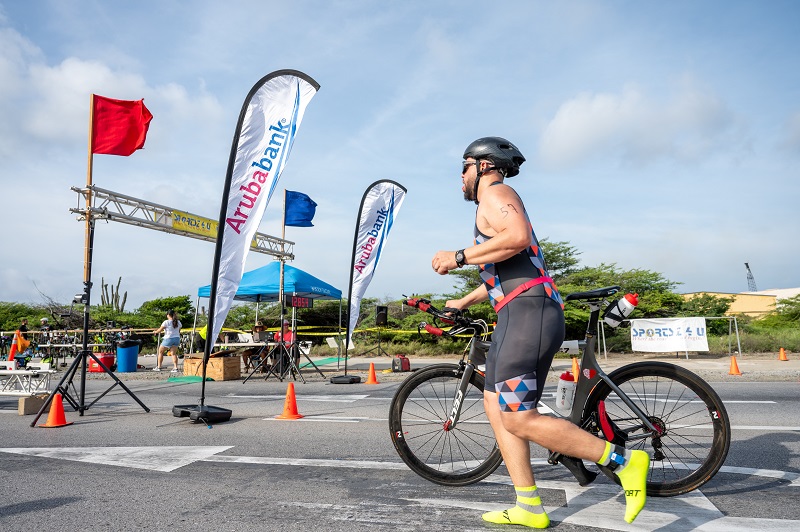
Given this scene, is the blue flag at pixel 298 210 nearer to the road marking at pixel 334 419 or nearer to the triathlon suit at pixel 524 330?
the road marking at pixel 334 419

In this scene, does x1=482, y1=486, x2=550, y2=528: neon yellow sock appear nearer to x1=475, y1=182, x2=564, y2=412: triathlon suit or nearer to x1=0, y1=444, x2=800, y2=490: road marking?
x1=475, y1=182, x2=564, y2=412: triathlon suit

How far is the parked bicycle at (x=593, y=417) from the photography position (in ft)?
10.6

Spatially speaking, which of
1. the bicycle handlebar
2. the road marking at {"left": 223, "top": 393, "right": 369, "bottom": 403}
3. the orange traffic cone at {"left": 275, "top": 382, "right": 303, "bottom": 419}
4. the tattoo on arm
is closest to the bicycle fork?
the bicycle handlebar

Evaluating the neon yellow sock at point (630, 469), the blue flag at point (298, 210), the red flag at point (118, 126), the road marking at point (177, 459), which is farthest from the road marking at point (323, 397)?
the blue flag at point (298, 210)

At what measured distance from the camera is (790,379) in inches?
444

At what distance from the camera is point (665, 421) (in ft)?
11.3

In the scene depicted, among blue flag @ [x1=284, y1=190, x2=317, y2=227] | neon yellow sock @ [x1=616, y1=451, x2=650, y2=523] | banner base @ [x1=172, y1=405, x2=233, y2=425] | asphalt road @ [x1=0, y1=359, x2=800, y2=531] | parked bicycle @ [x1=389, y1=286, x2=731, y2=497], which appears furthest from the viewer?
blue flag @ [x1=284, y1=190, x2=317, y2=227]

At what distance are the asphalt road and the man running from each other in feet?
0.88

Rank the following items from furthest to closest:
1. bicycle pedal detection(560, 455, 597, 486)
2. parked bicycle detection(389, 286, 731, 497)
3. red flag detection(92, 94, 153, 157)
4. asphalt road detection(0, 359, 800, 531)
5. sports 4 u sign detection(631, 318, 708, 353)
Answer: sports 4 u sign detection(631, 318, 708, 353) < red flag detection(92, 94, 153, 157) < parked bicycle detection(389, 286, 731, 497) < bicycle pedal detection(560, 455, 597, 486) < asphalt road detection(0, 359, 800, 531)

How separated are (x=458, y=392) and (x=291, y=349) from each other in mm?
9950

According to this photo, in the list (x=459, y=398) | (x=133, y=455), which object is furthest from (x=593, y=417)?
(x=133, y=455)

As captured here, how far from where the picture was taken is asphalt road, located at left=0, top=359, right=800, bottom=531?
300cm

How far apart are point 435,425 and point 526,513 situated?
1.14 meters

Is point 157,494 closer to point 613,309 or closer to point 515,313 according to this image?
point 515,313
